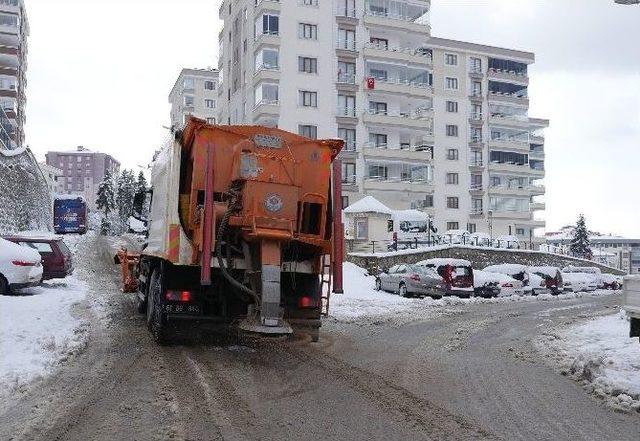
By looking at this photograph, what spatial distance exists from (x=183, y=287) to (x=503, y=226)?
61001 millimetres

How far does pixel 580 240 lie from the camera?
7094 centimetres

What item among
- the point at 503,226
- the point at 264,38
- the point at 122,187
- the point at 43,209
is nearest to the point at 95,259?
the point at 43,209

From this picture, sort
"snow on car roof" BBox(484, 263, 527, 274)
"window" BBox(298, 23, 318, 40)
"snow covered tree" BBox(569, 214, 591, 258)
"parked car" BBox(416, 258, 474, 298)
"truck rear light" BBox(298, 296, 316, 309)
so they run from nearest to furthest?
"truck rear light" BBox(298, 296, 316, 309)
"parked car" BBox(416, 258, 474, 298)
"snow on car roof" BBox(484, 263, 527, 274)
"window" BBox(298, 23, 318, 40)
"snow covered tree" BBox(569, 214, 591, 258)

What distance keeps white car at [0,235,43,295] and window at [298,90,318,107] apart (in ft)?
116

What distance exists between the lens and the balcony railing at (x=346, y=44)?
51031 millimetres

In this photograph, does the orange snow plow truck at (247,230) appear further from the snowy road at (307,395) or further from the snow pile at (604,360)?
the snow pile at (604,360)

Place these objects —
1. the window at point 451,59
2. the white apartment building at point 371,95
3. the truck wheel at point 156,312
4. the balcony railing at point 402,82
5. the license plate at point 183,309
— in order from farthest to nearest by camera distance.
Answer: the window at point 451,59 → the balcony railing at point 402,82 → the white apartment building at point 371,95 → the truck wheel at point 156,312 → the license plate at point 183,309

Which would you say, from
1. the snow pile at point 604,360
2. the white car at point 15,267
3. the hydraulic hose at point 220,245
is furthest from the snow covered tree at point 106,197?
the hydraulic hose at point 220,245

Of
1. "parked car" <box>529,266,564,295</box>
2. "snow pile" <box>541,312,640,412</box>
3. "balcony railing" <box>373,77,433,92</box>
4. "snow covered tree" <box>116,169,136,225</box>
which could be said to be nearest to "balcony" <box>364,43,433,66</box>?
"balcony railing" <box>373,77,433,92</box>

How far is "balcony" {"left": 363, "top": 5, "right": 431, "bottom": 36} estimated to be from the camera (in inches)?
2063

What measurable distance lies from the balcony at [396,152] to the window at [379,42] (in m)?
8.32

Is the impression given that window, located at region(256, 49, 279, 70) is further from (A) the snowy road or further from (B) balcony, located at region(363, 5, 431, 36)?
(A) the snowy road

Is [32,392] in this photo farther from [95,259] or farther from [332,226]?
[95,259]

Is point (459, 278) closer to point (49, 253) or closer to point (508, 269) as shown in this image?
point (508, 269)
